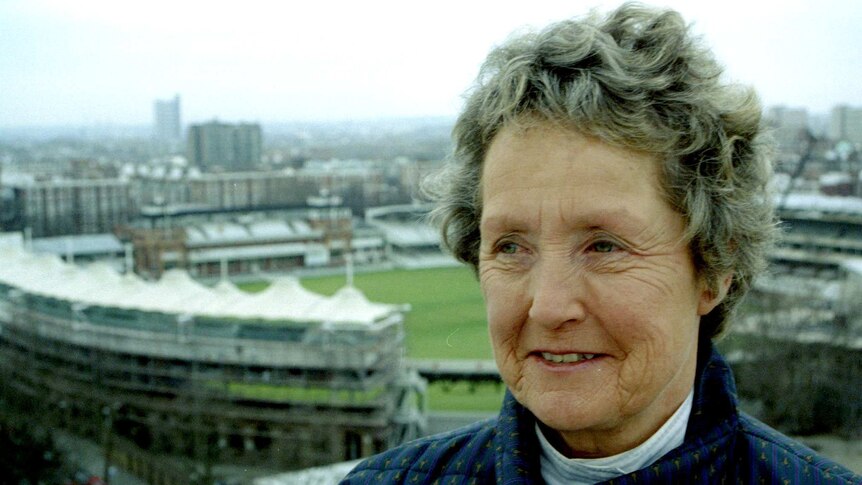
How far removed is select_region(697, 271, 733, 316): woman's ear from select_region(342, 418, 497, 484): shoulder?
0.15 metres

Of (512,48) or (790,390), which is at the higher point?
(512,48)

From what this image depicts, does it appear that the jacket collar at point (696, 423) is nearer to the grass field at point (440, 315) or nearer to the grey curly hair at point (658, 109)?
the grey curly hair at point (658, 109)

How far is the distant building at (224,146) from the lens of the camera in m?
17.9

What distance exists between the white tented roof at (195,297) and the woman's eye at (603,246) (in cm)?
491

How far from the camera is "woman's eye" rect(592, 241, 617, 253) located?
0.47 metres

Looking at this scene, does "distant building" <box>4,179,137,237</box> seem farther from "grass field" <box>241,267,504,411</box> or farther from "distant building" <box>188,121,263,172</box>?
"distant building" <box>188,121,263,172</box>

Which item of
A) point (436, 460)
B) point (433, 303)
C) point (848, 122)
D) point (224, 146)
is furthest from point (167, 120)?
point (436, 460)

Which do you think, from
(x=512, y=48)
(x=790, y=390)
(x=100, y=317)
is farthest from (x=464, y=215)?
(x=100, y=317)

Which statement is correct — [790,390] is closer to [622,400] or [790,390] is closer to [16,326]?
[622,400]

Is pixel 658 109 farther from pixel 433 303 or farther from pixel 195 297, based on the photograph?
pixel 433 303

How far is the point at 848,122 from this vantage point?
1561 centimetres

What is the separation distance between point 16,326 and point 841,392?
526 cm

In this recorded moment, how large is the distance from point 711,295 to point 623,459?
4.3 inches

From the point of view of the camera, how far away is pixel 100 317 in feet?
19.3
